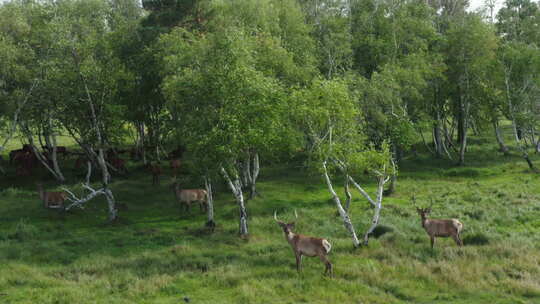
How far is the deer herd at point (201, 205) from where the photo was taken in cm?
1889

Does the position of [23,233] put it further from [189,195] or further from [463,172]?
[463,172]

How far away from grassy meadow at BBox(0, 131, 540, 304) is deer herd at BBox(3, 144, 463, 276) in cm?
67

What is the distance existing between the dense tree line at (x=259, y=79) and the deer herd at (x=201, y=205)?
2290mm

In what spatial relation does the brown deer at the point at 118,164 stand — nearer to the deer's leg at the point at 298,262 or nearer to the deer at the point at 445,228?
the deer's leg at the point at 298,262

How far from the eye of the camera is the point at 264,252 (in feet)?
72.7

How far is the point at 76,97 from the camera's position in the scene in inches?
1128

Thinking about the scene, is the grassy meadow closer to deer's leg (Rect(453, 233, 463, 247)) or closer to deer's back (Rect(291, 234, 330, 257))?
deer's leg (Rect(453, 233, 463, 247))

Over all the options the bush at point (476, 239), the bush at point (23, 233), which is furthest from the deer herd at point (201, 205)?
the bush at point (23, 233)

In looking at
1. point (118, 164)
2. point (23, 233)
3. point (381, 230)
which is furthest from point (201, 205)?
point (118, 164)

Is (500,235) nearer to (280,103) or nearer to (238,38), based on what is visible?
(280,103)

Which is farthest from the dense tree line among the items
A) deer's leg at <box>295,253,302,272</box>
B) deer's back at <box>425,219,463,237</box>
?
deer's leg at <box>295,253,302,272</box>

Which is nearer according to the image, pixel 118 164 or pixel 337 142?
pixel 337 142

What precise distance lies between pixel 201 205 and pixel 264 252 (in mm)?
10197

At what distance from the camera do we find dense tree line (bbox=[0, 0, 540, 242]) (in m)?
23.7
